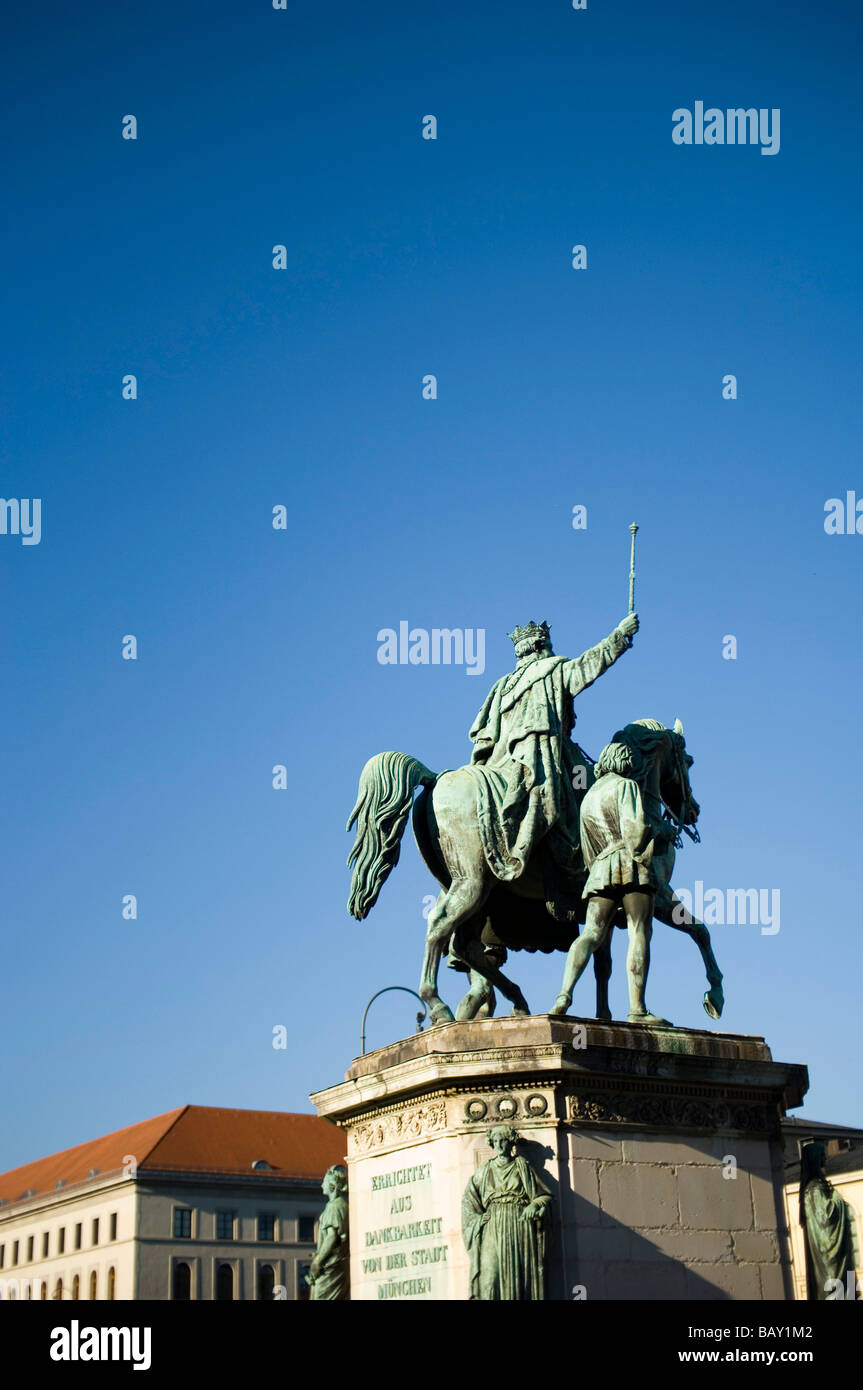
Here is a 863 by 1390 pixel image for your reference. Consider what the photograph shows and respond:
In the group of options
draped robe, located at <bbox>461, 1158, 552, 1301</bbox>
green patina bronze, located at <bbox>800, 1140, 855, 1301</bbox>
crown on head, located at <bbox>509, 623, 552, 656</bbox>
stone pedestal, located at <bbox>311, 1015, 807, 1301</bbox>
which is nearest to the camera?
draped robe, located at <bbox>461, 1158, 552, 1301</bbox>

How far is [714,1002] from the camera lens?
17188mm

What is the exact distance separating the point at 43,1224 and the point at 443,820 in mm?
78373

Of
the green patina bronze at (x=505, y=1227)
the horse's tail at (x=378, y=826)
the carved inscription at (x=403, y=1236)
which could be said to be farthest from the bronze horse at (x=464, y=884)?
the green patina bronze at (x=505, y=1227)

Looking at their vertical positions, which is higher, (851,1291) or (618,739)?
(618,739)

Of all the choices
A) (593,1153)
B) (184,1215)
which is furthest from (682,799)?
(184,1215)

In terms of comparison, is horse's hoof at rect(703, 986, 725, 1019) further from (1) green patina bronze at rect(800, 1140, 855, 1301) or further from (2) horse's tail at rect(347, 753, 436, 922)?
(2) horse's tail at rect(347, 753, 436, 922)

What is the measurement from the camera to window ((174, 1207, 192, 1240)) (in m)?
80.1

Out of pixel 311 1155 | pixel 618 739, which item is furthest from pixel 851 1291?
pixel 311 1155

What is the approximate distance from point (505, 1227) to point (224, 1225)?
7206 centimetres

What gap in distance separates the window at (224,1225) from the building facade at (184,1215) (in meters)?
0.05

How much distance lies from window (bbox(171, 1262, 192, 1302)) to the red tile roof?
4.62m

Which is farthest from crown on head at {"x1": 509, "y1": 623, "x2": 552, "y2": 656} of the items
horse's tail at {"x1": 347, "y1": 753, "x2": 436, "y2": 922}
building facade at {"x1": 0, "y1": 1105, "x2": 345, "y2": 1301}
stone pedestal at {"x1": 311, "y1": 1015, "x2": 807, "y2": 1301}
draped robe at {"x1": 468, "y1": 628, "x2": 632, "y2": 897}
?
building facade at {"x1": 0, "y1": 1105, "x2": 345, "y2": 1301}
